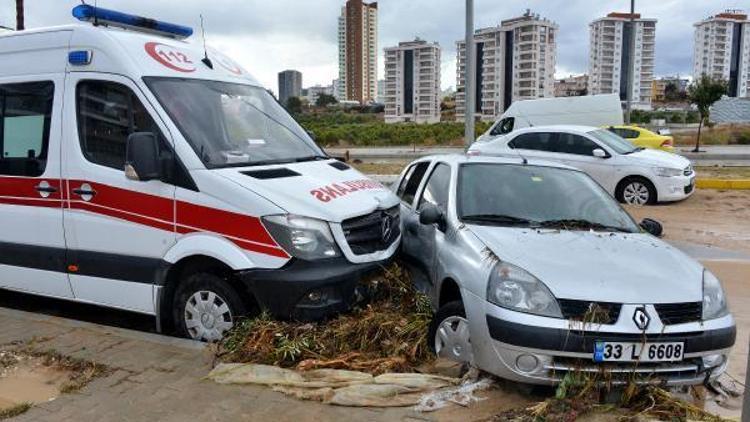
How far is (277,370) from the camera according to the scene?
429 cm

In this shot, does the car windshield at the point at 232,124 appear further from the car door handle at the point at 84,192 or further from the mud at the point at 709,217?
the mud at the point at 709,217

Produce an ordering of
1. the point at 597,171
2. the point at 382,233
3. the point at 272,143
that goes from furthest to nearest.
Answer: the point at 597,171 → the point at 272,143 → the point at 382,233

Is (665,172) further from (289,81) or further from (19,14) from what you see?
(289,81)

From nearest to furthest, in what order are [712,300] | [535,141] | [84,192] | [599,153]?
[712,300]
[84,192]
[599,153]
[535,141]

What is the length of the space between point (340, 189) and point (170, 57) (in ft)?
6.07

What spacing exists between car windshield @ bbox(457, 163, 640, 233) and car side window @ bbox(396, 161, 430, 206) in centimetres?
91

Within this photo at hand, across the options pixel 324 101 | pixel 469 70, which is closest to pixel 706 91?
pixel 469 70

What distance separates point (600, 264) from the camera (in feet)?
13.4

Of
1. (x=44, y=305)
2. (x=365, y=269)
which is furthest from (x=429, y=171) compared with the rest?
(x=44, y=305)

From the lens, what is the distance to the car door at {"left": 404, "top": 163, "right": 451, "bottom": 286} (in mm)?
5305

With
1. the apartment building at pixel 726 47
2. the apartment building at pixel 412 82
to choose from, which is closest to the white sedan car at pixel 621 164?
the apartment building at pixel 412 82

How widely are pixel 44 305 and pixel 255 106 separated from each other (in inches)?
113

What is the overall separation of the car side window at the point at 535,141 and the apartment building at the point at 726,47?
62.4 meters

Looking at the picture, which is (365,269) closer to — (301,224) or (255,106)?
(301,224)
